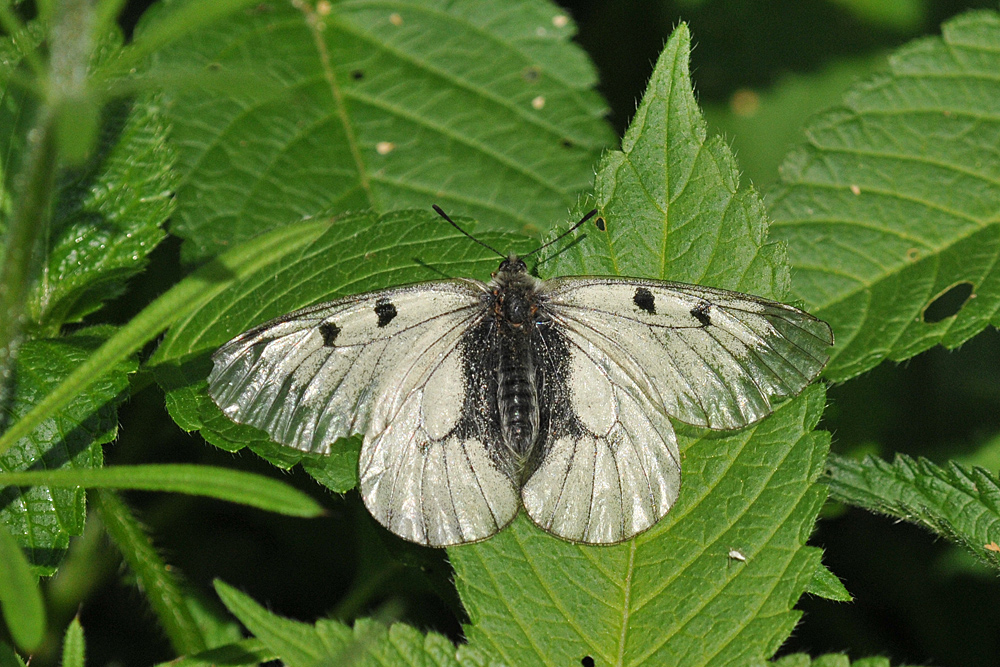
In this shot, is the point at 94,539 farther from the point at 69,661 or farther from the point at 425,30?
the point at 425,30

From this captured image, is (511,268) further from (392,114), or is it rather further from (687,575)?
(392,114)

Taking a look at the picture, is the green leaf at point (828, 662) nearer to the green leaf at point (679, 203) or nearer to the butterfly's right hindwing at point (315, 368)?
the green leaf at point (679, 203)

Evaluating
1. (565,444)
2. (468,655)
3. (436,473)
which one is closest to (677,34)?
(565,444)

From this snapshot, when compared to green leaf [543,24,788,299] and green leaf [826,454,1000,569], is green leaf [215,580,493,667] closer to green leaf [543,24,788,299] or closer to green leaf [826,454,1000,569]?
green leaf [543,24,788,299]

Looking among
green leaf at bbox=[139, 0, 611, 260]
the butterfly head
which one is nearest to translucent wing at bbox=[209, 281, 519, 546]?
the butterfly head

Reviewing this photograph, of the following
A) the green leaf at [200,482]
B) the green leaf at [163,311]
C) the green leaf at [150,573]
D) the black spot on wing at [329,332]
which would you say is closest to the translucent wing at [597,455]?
the black spot on wing at [329,332]

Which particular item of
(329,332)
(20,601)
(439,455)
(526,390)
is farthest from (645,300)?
(20,601)
